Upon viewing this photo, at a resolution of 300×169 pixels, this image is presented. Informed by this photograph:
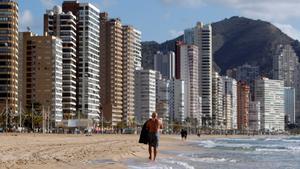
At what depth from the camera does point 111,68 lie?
533ft

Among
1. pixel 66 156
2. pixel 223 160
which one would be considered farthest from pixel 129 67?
pixel 66 156

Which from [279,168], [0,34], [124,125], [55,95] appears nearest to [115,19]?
[124,125]

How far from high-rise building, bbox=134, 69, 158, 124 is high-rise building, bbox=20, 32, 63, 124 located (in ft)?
170

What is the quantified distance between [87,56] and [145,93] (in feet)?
144

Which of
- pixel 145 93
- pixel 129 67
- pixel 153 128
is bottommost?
pixel 153 128

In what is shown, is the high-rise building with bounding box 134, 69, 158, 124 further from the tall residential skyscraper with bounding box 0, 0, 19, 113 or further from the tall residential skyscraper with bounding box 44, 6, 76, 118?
the tall residential skyscraper with bounding box 0, 0, 19, 113

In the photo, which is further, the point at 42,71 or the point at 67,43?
the point at 67,43

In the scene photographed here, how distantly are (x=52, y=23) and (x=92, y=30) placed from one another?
10.9 m

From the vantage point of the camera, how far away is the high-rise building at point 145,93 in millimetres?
183750

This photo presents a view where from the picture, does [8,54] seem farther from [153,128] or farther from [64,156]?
[153,128]

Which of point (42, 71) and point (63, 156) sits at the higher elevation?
point (42, 71)

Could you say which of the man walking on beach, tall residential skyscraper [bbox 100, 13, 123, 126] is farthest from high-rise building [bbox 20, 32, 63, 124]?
the man walking on beach

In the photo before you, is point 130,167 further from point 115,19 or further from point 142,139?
point 115,19

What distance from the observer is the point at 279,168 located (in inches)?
838
